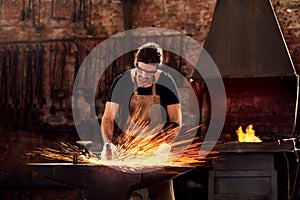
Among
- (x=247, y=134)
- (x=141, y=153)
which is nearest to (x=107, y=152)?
(x=141, y=153)

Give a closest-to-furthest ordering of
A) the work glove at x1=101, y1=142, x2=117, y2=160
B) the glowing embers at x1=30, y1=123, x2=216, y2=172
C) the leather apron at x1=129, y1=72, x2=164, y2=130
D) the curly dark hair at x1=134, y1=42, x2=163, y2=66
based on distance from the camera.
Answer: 1. the glowing embers at x1=30, y1=123, x2=216, y2=172
2. the work glove at x1=101, y1=142, x2=117, y2=160
3. the curly dark hair at x1=134, y1=42, x2=163, y2=66
4. the leather apron at x1=129, y1=72, x2=164, y2=130

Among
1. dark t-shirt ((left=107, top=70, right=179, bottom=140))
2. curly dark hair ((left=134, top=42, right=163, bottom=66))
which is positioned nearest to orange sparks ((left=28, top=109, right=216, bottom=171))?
dark t-shirt ((left=107, top=70, right=179, bottom=140))

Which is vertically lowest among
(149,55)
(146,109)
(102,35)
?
(146,109)

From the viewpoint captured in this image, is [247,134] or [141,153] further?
[247,134]

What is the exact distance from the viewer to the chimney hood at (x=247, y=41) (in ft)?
21.5

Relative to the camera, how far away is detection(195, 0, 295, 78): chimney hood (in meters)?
6.56

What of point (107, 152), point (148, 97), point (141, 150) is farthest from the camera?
point (141, 150)

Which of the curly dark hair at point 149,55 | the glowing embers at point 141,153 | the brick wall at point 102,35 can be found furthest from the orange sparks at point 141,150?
the brick wall at point 102,35

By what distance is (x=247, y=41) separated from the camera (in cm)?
674

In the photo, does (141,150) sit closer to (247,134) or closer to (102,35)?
(247,134)

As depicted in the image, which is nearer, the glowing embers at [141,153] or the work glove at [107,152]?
the glowing embers at [141,153]

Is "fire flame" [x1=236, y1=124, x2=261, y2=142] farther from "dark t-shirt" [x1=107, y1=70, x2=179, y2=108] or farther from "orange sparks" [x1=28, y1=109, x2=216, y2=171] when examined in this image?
"dark t-shirt" [x1=107, y1=70, x2=179, y2=108]

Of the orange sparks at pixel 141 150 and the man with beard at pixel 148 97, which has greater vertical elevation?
the man with beard at pixel 148 97

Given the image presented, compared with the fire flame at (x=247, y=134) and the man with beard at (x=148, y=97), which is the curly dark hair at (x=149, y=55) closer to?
the man with beard at (x=148, y=97)
